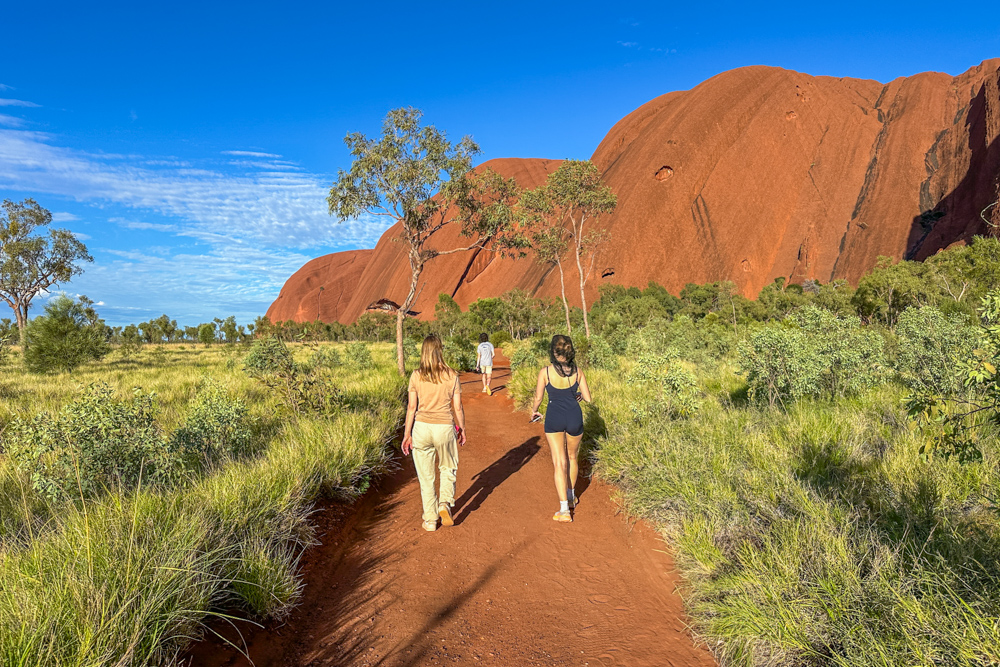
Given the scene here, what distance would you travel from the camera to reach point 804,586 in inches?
106

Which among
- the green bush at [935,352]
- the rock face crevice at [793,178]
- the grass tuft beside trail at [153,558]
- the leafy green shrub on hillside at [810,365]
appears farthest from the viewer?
the rock face crevice at [793,178]

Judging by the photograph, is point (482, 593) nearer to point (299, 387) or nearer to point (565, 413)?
point (565, 413)

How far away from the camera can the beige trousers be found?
449 cm

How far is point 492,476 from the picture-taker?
20.6ft

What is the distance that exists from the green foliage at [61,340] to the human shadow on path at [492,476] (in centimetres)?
1850

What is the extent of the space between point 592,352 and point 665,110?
2633 inches

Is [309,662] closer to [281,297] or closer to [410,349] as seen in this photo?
[410,349]

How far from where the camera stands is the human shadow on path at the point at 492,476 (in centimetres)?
517

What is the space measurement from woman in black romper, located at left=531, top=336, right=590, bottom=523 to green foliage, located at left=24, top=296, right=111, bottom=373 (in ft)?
66.0

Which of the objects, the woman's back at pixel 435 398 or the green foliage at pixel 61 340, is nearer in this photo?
the woman's back at pixel 435 398

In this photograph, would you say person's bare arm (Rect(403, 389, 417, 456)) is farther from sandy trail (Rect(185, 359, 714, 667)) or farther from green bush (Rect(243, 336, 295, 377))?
green bush (Rect(243, 336, 295, 377))

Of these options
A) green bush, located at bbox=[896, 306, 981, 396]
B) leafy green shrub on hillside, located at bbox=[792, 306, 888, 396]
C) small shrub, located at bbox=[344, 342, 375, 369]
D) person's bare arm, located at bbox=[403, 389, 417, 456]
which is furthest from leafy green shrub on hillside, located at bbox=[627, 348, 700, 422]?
small shrub, located at bbox=[344, 342, 375, 369]

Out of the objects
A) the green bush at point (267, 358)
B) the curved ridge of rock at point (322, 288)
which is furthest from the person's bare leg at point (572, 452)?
the curved ridge of rock at point (322, 288)

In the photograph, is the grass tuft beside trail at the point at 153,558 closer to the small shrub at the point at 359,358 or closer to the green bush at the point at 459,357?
the small shrub at the point at 359,358
